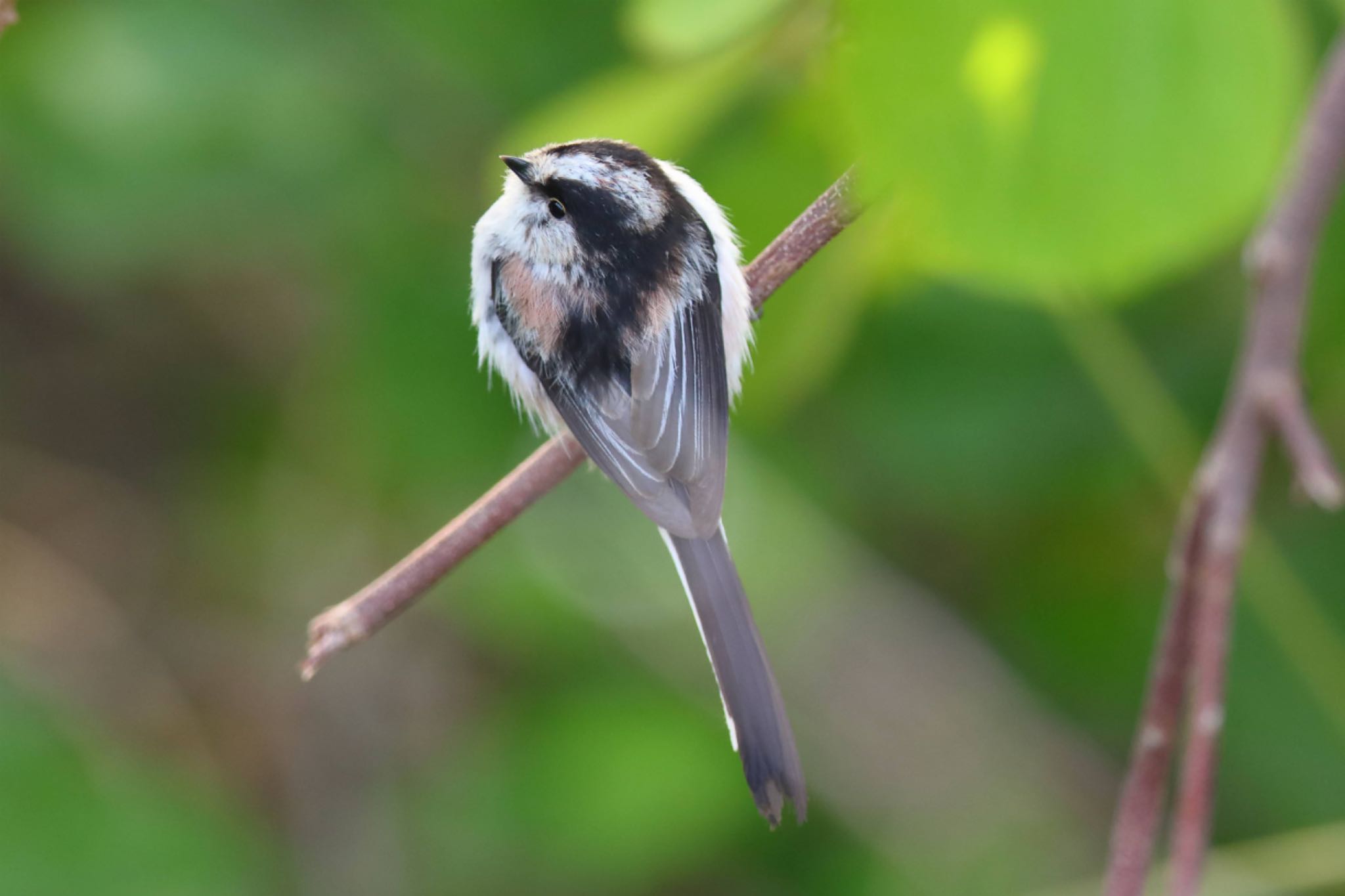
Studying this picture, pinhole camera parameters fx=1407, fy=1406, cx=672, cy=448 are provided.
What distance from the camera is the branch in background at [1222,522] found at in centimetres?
124

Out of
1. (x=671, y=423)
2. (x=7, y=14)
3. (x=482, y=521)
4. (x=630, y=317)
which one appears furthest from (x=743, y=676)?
(x=7, y=14)

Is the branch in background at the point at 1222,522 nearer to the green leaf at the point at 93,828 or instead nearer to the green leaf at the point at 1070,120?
the green leaf at the point at 1070,120

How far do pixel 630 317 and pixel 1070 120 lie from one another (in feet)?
2.66

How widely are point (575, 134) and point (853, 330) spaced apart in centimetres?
91

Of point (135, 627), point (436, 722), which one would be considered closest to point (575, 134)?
point (436, 722)

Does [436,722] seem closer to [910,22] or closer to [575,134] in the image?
[575,134]

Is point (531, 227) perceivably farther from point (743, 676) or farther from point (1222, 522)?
point (1222, 522)

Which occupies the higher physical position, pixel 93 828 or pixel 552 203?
pixel 552 203

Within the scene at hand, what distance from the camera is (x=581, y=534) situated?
2604 mm

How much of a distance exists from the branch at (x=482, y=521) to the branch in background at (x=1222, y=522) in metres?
0.41

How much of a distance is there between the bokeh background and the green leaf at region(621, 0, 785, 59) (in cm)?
51

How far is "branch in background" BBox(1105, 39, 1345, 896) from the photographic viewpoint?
1.24 metres

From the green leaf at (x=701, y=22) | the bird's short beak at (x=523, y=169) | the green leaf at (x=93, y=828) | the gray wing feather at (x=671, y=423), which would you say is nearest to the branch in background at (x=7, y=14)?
the green leaf at (x=701, y=22)

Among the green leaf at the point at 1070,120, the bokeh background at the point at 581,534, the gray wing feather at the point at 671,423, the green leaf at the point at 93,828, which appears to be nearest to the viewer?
the green leaf at the point at 1070,120
